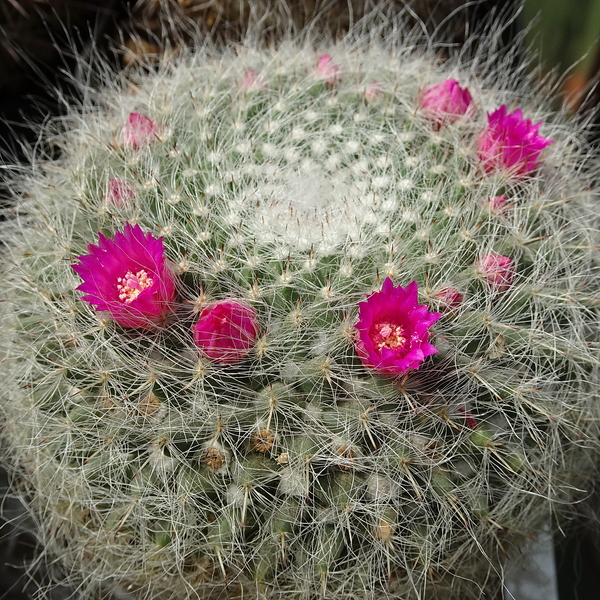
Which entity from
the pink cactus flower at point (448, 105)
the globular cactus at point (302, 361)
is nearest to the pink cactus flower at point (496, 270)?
the globular cactus at point (302, 361)

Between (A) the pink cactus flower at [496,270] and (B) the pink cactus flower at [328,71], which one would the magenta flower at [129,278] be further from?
(B) the pink cactus flower at [328,71]

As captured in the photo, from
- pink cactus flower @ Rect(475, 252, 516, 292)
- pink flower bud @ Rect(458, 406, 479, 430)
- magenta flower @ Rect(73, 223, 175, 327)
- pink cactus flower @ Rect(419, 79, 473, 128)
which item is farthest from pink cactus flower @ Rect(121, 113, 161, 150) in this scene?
pink flower bud @ Rect(458, 406, 479, 430)

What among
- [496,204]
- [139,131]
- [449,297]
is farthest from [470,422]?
[139,131]

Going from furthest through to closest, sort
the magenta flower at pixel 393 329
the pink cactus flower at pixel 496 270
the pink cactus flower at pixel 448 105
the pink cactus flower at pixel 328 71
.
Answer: the pink cactus flower at pixel 328 71
the pink cactus flower at pixel 448 105
the pink cactus flower at pixel 496 270
the magenta flower at pixel 393 329

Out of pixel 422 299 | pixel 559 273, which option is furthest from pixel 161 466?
pixel 559 273

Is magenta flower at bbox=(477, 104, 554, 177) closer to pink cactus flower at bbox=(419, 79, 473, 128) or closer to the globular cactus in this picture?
the globular cactus

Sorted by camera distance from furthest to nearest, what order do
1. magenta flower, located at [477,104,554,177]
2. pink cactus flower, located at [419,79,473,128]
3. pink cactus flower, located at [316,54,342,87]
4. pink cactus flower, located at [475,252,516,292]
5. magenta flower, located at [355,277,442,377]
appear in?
pink cactus flower, located at [316,54,342,87]
pink cactus flower, located at [419,79,473,128]
magenta flower, located at [477,104,554,177]
pink cactus flower, located at [475,252,516,292]
magenta flower, located at [355,277,442,377]

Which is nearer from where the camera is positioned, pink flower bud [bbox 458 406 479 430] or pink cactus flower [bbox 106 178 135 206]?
pink flower bud [bbox 458 406 479 430]

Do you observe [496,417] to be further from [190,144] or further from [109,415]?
[190,144]
